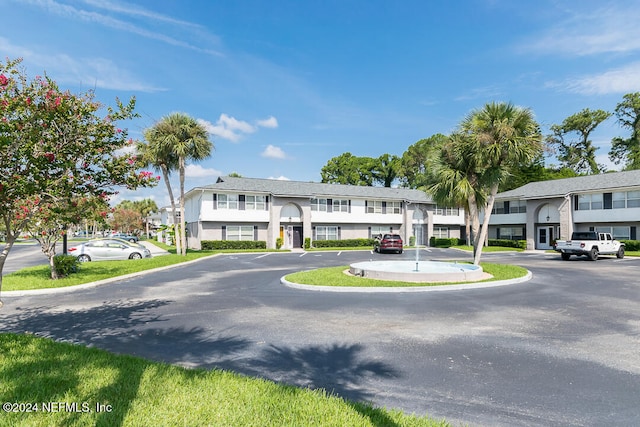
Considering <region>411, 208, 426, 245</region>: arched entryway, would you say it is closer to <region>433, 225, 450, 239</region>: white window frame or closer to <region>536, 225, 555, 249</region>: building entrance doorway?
<region>433, 225, 450, 239</region>: white window frame

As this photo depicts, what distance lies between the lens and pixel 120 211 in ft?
262

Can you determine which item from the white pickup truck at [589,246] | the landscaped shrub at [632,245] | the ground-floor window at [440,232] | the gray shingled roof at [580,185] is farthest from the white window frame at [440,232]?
the white pickup truck at [589,246]

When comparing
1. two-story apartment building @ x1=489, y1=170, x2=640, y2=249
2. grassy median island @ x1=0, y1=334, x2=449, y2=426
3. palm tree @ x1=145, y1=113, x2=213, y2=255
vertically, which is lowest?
grassy median island @ x1=0, y1=334, x2=449, y2=426

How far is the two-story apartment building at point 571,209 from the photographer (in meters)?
33.5

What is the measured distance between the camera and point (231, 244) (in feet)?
118

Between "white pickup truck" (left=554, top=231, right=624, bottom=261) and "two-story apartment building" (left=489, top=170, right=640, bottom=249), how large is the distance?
8623 mm

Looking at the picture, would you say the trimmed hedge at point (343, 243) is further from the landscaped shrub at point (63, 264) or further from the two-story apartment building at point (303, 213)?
the landscaped shrub at point (63, 264)

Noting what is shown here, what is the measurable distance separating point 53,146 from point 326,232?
117 feet

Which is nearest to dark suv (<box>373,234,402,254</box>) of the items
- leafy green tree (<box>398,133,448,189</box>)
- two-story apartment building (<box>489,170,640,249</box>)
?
two-story apartment building (<box>489,170,640,249</box>)

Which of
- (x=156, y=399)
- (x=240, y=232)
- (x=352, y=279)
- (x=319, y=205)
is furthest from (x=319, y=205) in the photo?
(x=156, y=399)

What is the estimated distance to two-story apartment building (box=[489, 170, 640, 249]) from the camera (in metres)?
33.5

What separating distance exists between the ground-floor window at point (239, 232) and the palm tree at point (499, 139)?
24.2 m

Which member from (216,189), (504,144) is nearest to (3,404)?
(504,144)

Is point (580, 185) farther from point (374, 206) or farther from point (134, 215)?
point (134, 215)
